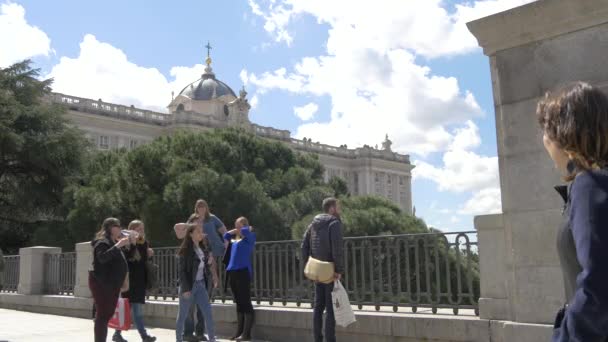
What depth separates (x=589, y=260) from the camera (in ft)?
6.77

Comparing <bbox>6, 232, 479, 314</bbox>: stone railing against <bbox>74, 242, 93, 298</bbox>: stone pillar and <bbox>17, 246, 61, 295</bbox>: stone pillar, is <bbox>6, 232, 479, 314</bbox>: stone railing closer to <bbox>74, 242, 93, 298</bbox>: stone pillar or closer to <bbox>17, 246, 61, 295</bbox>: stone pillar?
<bbox>74, 242, 93, 298</bbox>: stone pillar

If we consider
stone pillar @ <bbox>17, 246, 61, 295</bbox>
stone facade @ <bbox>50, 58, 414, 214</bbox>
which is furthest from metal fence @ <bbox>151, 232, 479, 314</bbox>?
stone facade @ <bbox>50, 58, 414, 214</bbox>

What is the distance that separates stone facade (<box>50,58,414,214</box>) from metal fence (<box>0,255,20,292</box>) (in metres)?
40.0

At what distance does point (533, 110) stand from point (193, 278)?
477 centimetres

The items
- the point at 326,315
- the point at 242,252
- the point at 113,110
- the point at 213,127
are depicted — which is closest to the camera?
the point at 326,315

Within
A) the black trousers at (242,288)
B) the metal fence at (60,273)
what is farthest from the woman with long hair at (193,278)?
the metal fence at (60,273)

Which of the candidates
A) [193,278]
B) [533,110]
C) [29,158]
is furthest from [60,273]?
[29,158]

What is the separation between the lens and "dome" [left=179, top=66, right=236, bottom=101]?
9300 centimetres

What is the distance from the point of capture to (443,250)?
786cm

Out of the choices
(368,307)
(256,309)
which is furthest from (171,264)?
(368,307)

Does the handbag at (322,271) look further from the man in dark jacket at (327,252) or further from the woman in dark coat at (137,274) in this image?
the woman in dark coat at (137,274)

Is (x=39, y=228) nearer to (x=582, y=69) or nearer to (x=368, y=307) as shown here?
(x=368, y=307)

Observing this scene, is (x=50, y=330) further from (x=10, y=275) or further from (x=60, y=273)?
(x=10, y=275)

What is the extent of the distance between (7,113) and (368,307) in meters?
29.1
